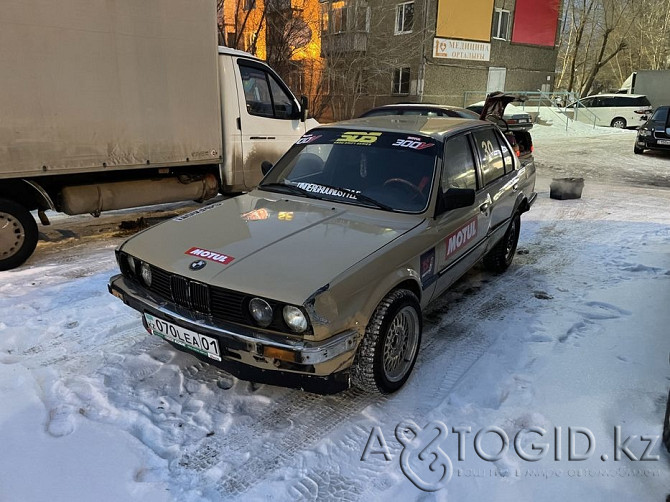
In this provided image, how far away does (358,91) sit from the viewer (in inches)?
958

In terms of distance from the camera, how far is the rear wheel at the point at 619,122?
24.1 m

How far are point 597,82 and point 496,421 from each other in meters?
51.8

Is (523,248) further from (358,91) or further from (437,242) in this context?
(358,91)

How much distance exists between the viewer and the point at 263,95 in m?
7.33

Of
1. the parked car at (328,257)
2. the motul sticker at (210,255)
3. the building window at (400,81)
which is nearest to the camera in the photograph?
the parked car at (328,257)

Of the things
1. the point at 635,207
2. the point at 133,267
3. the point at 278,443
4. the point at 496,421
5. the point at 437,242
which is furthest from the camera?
the point at 635,207

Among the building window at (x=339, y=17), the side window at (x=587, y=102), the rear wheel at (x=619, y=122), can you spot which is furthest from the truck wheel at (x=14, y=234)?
the side window at (x=587, y=102)

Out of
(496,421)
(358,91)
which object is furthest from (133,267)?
(358,91)

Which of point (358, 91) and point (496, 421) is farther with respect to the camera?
point (358, 91)

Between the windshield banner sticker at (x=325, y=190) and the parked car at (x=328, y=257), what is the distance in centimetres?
1

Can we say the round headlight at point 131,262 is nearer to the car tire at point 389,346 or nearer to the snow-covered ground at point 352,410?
the snow-covered ground at point 352,410

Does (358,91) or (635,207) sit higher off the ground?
(358,91)

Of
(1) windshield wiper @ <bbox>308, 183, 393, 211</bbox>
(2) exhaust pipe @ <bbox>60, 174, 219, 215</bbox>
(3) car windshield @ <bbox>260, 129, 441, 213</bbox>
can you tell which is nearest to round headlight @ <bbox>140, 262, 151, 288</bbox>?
(3) car windshield @ <bbox>260, 129, 441, 213</bbox>

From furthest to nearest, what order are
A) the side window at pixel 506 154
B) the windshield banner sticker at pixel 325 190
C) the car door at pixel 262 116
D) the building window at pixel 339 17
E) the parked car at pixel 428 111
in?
1. the building window at pixel 339 17
2. the parked car at pixel 428 111
3. the car door at pixel 262 116
4. the side window at pixel 506 154
5. the windshield banner sticker at pixel 325 190
